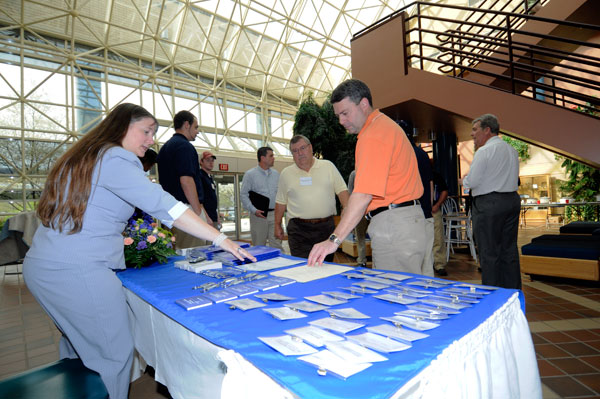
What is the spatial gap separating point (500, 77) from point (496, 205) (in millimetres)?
2712

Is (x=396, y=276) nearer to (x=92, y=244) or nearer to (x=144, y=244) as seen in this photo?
(x=92, y=244)

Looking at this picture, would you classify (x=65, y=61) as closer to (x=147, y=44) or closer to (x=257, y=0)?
(x=147, y=44)

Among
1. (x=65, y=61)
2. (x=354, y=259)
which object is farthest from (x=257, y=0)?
(x=354, y=259)

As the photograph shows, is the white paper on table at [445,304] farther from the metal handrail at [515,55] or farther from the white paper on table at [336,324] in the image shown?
the metal handrail at [515,55]

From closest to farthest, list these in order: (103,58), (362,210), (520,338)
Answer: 1. (520,338)
2. (362,210)
3. (103,58)

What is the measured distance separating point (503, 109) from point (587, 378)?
3.76 m

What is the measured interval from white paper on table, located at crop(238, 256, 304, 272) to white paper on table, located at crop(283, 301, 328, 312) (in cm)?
63

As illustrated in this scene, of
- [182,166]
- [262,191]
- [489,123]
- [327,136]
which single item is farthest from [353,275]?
[327,136]

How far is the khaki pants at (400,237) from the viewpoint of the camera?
178cm

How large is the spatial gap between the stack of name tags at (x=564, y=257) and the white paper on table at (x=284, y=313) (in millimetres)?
4393

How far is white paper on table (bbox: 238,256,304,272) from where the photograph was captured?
5.52 feet

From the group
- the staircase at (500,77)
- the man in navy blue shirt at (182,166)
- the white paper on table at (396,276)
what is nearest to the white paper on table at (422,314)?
the white paper on table at (396,276)

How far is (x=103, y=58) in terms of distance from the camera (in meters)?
11.6

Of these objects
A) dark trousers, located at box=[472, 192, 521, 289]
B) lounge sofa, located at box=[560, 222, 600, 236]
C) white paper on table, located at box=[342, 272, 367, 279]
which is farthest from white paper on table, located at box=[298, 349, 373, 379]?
lounge sofa, located at box=[560, 222, 600, 236]
